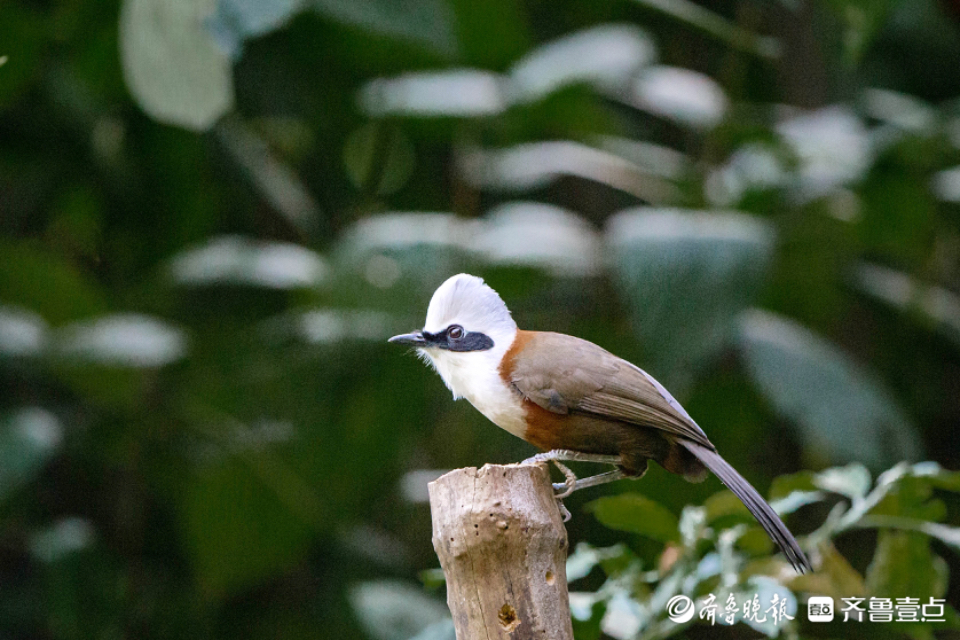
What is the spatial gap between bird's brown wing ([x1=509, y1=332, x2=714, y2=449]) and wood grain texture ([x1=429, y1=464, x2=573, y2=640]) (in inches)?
8.0

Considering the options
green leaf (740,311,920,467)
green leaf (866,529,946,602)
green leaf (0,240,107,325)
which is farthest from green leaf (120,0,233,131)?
green leaf (740,311,920,467)

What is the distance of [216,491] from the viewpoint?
4.16 meters

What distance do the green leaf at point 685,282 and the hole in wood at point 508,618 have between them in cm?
162

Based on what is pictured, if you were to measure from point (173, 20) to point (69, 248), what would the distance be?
3.42 meters

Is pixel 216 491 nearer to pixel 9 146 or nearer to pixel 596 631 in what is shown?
pixel 9 146

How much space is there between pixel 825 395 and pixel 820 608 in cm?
162

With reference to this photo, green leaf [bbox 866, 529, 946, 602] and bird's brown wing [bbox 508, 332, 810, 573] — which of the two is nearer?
bird's brown wing [bbox 508, 332, 810, 573]

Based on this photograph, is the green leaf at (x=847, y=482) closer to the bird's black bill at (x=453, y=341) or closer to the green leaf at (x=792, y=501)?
the green leaf at (x=792, y=501)

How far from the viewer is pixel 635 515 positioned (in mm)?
2092

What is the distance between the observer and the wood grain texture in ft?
5.83

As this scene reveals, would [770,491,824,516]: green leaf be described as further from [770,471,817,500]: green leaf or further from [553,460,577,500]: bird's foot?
[553,460,577,500]: bird's foot

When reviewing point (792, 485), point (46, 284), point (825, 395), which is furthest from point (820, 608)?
point (46, 284)

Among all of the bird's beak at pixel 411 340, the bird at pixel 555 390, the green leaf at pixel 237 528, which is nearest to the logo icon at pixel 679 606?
the bird at pixel 555 390

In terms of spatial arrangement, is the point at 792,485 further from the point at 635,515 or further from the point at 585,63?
the point at 585,63
